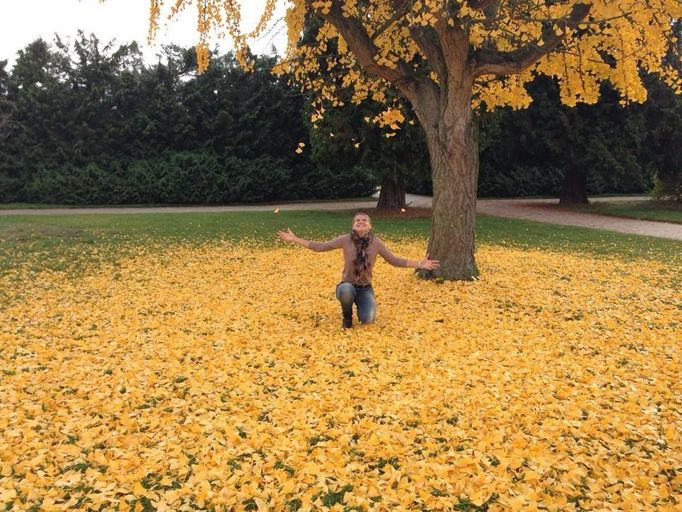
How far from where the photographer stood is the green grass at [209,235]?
11.8 metres

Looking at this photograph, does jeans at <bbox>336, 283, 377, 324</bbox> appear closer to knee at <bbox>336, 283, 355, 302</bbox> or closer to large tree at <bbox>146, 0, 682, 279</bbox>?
knee at <bbox>336, 283, 355, 302</bbox>

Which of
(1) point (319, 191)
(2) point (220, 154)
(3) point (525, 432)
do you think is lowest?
(3) point (525, 432)

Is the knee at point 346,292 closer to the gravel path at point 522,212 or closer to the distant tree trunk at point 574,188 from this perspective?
the gravel path at point 522,212

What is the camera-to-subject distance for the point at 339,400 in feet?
14.6

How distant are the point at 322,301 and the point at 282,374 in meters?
2.91

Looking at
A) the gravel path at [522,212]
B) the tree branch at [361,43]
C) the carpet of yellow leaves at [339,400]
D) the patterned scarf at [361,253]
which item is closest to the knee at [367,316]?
the carpet of yellow leaves at [339,400]

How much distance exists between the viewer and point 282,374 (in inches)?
198

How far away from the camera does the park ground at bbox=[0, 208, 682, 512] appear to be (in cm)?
323

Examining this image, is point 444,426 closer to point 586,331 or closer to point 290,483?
point 290,483

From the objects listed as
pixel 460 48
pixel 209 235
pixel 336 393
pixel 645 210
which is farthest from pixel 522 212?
pixel 336 393

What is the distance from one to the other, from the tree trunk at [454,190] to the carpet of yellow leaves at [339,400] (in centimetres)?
65

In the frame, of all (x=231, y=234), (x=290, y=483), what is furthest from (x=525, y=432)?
(x=231, y=234)

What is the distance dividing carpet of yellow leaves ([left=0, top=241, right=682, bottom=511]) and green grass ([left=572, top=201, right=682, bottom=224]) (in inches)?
538

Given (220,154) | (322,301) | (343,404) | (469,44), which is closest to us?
(343,404)
